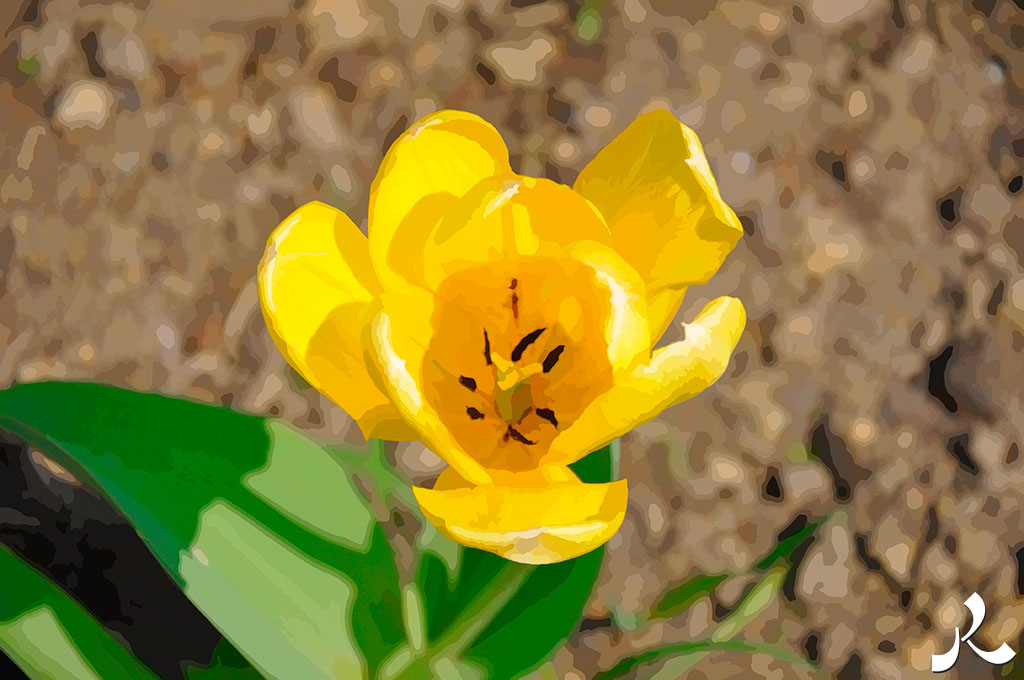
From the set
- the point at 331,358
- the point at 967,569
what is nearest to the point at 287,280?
the point at 331,358

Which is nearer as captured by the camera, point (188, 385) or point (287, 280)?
point (287, 280)

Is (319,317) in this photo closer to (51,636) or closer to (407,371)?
(407,371)

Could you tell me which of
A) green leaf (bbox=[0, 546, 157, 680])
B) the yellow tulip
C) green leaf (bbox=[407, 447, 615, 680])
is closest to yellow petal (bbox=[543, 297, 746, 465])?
the yellow tulip

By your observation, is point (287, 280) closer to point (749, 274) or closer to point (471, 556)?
point (471, 556)

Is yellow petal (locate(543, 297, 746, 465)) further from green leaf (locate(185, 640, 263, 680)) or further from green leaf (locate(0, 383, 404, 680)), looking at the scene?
green leaf (locate(185, 640, 263, 680))

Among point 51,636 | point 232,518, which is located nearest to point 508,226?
point 232,518

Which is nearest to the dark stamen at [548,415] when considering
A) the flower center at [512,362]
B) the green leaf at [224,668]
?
the flower center at [512,362]
